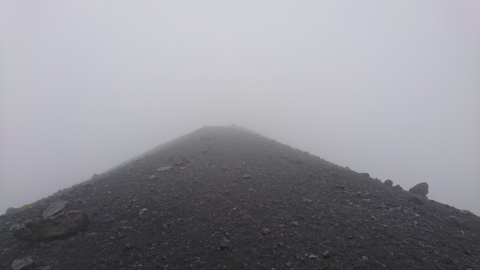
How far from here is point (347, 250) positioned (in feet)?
21.0

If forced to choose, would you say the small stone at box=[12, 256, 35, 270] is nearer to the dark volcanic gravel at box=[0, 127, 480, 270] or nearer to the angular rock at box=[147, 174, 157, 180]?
the dark volcanic gravel at box=[0, 127, 480, 270]

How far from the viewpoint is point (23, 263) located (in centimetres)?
609

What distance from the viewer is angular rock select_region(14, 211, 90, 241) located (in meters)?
7.13

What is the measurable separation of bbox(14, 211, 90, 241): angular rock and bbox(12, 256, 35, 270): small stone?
0.86m

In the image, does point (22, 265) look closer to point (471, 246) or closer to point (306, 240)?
point (306, 240)

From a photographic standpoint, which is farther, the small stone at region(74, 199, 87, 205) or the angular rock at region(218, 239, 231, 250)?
the small stone at region(74, 199, 87, 205)

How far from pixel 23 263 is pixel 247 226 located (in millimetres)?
5099

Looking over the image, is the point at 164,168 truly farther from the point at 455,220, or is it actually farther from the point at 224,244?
the point at 455,220

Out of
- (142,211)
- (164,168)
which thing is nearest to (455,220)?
(142,211)

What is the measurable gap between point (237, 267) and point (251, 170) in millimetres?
6980

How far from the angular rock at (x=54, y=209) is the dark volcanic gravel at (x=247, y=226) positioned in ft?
0.74

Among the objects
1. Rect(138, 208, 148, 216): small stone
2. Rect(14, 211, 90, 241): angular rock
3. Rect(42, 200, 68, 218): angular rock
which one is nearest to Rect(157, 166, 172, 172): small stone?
Rect(42, 200, 68, 218): angular rock

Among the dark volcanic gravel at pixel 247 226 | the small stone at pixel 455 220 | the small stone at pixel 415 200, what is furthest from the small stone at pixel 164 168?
the small stone at pixel 455 220

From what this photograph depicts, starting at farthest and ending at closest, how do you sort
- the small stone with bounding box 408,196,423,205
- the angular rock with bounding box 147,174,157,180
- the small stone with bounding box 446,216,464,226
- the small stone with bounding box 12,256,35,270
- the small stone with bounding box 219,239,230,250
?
1. the angular rock with bounding box 147,174,157,180
2. the small stone with bounding box 408,196,423,205
3. the small stone with bounding box 446,216,464,226
4. the small stone with bounding box 219,239,230,250
5. the small stone with bounding box 12,256,35,270
